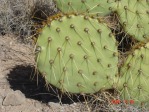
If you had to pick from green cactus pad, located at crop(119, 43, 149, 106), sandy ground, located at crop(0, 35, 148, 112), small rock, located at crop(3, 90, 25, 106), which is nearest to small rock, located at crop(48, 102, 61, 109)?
sandy ground, located at crop(0, 35, 148, 112)

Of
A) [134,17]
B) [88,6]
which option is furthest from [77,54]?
[134,17]

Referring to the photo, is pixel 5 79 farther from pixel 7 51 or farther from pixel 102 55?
pixel 102 55

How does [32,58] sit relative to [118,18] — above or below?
below

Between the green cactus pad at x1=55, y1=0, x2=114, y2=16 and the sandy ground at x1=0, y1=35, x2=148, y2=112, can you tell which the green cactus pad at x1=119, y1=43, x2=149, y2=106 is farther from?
the green cactus pad at x1=55, y1=0, x2=114, y2=16

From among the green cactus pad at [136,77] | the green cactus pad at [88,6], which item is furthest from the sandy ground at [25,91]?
the green cactus pad at [88,6]

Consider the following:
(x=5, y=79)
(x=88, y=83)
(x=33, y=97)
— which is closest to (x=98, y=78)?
(x=88, y=83)
